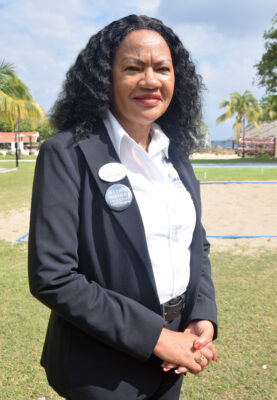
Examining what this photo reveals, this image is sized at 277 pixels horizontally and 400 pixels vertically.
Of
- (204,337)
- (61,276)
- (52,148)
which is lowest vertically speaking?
(204,337)

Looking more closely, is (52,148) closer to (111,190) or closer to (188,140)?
(111,190)

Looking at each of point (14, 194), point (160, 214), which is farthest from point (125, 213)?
point (14, 194)

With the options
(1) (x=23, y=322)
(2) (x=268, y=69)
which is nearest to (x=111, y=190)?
(1) (x=23, y=322)

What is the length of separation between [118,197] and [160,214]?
20cm

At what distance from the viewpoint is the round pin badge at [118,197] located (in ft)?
4.42

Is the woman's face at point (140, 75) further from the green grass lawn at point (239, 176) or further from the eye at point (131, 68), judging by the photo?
the green grass lawn at point (239, 176)

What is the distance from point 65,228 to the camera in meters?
1.30

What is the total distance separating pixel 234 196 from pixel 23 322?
898 centimetres

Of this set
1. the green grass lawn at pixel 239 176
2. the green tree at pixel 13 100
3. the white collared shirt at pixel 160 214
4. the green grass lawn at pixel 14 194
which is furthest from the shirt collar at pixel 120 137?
the green tree at pixel 13 100

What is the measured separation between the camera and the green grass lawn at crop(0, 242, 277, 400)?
2.88 metres

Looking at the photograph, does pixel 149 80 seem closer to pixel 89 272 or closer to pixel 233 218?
pixel 89 272

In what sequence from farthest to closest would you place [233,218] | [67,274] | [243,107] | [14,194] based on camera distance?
[243,107] → [14,194] → [233,218] → [67,274]

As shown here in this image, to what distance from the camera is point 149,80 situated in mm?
1526

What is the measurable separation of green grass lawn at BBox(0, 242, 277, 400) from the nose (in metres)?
2.21
